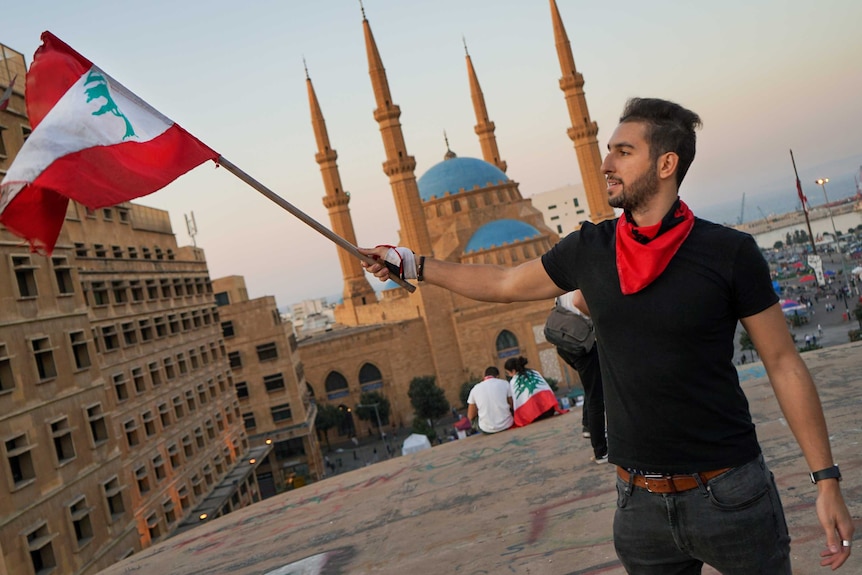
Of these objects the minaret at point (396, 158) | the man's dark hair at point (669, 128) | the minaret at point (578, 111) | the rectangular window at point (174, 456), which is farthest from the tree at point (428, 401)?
the man's dark hair at point (669, 128)

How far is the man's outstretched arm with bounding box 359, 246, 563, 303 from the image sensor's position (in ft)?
8.78

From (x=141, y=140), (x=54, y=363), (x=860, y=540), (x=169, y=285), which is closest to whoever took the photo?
(x=860, y=540)

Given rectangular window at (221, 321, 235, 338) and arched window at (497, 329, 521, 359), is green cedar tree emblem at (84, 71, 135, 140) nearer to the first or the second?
rectangular window at (221, 321, 235, 338)

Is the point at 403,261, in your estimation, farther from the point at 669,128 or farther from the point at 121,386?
the point at 121,386

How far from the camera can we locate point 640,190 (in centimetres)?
232

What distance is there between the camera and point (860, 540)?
3.21 m

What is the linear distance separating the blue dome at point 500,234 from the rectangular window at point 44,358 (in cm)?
3481

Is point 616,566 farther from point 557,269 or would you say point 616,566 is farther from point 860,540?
point 557,269

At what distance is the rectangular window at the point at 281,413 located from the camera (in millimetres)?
32594

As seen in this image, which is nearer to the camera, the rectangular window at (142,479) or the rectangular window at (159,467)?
the rectangular window at (142,479)

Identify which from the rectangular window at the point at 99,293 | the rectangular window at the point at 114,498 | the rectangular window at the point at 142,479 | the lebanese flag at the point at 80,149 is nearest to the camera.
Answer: the lebanese flag at the point at 80,149

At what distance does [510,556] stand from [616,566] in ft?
2.02

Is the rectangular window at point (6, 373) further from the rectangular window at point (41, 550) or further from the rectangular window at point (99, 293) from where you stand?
the rectangular window at point (99, 293)

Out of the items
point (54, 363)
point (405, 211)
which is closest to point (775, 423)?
point (54, 363)
